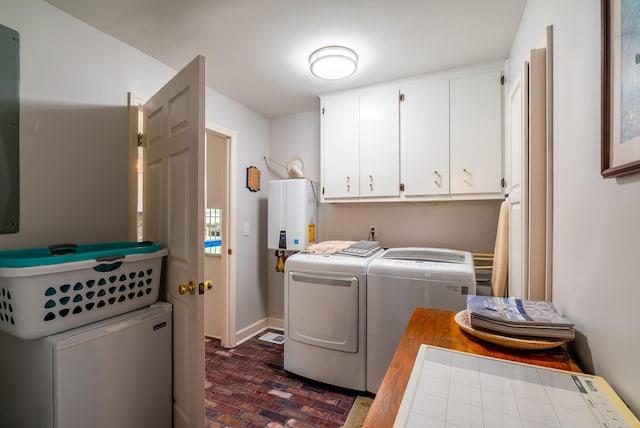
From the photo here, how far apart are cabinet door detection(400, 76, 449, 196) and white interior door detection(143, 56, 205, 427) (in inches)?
65.4

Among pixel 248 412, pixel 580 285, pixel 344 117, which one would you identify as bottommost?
pixel 248 412

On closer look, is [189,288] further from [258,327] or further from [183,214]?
[258,327]

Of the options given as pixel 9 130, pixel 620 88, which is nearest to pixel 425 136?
pixel 620 88

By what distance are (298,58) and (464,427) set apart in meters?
2.23

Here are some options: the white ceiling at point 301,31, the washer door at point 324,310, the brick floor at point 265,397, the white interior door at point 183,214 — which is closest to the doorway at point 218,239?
the brick floor at point 265,397

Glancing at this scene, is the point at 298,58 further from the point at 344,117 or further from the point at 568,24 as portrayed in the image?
the point at 568,24

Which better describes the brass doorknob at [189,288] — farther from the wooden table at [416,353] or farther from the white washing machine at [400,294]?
the white washing machine at [400,294]

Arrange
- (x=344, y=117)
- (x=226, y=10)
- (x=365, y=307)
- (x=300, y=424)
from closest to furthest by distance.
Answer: (x=226, y=10)
(x=300, y=424)
(x=365, y=307)
(x=344, y=117)

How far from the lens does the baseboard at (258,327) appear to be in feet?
9.50

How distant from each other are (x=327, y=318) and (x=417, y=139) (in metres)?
1.59

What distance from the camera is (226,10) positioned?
5.22ft

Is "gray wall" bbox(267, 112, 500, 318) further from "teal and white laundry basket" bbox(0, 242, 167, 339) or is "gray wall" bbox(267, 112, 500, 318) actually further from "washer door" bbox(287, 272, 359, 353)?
"teal and white laundry basket" bbox(0, 242, 167, 339)

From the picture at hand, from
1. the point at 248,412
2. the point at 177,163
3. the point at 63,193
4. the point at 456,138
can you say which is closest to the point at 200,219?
the point at 177,163

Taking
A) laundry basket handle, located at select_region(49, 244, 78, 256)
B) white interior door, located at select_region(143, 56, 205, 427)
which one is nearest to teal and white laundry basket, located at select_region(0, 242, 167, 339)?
laundry basket handle, located at select_region(49, 244, 78, 256)
